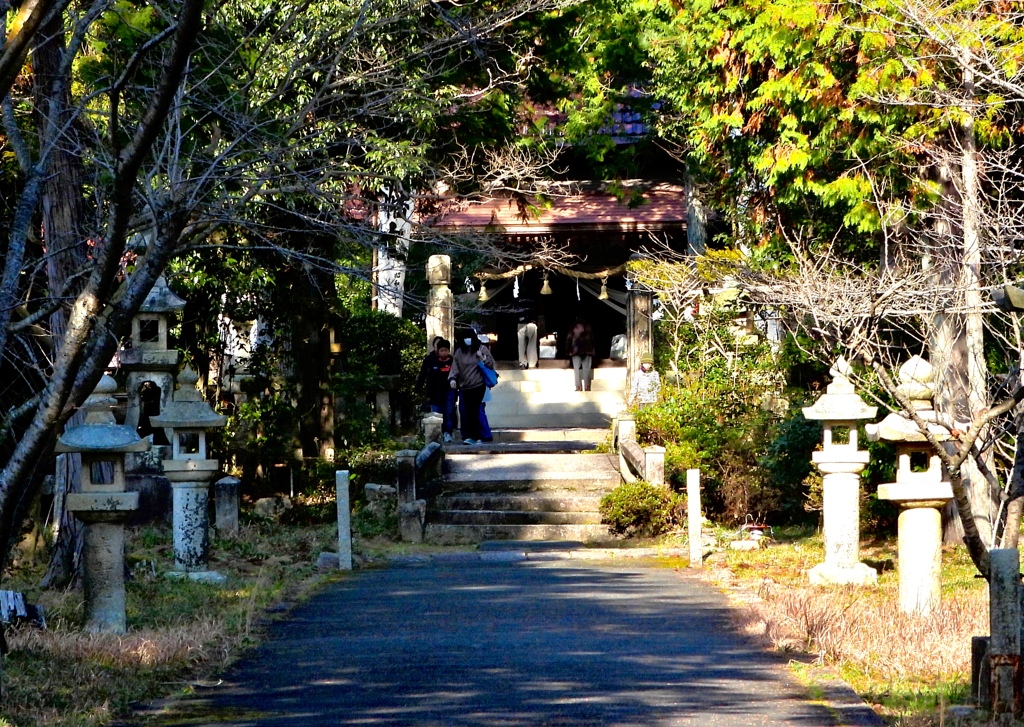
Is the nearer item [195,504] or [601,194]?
[195,504]

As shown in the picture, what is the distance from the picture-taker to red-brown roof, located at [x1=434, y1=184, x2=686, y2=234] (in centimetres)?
2742

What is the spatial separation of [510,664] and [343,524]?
20.2 feet

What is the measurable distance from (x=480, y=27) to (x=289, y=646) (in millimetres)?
6427

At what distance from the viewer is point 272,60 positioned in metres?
13.8

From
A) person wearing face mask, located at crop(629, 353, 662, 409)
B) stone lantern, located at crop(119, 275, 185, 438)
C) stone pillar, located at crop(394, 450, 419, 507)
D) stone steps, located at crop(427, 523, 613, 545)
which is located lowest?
stone steps, located at crop(427, 523, 613, 545)

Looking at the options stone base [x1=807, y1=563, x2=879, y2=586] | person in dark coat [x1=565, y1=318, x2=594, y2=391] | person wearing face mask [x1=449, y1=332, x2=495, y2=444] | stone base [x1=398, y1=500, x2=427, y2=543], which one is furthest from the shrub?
person in dark coat [x1=565, y1=318, x2=594, y2=391]

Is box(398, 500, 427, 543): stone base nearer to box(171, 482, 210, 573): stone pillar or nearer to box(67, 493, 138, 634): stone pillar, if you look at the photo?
box(171, 482, 210, 573): stone pillar

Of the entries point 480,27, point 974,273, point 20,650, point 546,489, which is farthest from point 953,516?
point 20,650

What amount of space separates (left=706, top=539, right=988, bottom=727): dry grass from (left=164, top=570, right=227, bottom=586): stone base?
15.9 ft

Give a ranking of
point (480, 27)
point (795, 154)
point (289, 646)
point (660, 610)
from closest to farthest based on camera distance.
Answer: point (289, 646) → point (660, 610) → point (480, 27) → point (795, 154)

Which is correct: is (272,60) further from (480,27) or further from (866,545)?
(866,545)

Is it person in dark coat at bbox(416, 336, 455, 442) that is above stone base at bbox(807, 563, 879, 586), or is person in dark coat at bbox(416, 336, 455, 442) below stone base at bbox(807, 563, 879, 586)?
above

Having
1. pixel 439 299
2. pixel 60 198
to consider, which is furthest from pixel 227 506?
pixel 439 299

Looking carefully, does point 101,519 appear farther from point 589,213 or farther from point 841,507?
point 589,213
